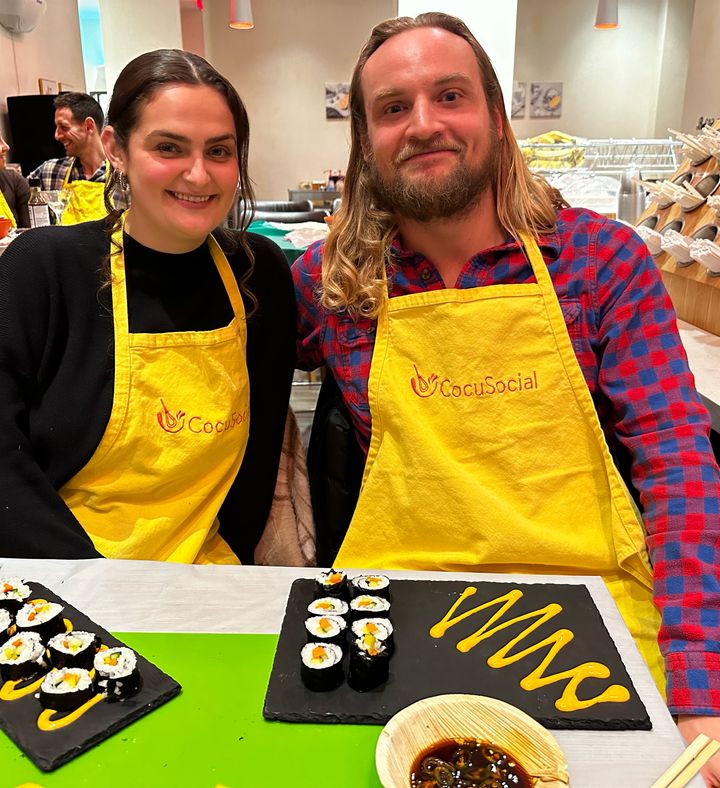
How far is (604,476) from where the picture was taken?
1.41 meters

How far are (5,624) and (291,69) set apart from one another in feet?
34.6

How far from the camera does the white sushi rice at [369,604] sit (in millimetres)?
1029

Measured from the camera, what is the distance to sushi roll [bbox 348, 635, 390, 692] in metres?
0.91

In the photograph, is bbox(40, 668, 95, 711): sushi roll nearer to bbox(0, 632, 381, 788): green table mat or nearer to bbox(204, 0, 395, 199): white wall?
bbox(0, 632, 381, 788): green table mat

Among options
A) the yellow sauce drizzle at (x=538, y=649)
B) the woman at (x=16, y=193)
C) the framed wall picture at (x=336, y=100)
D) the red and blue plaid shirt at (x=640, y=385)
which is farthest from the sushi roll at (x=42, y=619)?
the framed wall picture at (x=336, y=100)

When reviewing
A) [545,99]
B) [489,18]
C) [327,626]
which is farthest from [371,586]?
[545,99]

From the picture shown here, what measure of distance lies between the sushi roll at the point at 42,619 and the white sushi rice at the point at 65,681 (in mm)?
86

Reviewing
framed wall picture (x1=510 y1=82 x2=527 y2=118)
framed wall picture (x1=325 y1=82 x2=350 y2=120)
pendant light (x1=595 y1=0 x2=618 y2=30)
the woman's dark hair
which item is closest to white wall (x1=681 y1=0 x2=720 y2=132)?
pendant light (x1=595 y1=0 x2=618 y2=30)

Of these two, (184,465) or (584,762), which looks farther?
(184,465)

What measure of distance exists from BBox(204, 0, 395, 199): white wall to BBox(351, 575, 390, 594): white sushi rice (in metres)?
9.85

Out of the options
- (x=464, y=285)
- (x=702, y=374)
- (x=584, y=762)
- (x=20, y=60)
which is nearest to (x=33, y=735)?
(x=584, y=762)

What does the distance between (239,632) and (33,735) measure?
0.30 meters

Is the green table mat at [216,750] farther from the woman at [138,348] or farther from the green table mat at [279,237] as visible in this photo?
the green table mat at [279,237]

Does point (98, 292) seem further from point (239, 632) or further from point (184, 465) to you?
point (239, 632)
